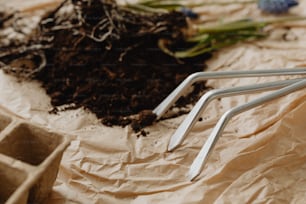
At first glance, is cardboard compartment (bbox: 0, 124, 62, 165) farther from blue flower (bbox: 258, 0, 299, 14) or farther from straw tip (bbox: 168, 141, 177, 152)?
blue flower (bbox: 258, 0, 299, 14)

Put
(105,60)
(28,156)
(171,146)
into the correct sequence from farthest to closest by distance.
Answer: (105,60) < (171,146) < (28,156)

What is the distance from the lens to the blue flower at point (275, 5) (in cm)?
141

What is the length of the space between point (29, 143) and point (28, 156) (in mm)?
27

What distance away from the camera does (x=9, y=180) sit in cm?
80

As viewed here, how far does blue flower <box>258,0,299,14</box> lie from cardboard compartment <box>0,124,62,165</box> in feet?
2.70

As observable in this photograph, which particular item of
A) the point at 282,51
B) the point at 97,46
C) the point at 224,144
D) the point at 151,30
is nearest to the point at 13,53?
the point at 97,46

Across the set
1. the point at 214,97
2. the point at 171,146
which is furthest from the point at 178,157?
the point at 214,97

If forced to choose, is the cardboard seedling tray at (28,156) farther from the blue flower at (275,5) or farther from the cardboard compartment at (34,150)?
the blue flower at (275,5)

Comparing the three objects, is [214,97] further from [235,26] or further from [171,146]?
[235,26]

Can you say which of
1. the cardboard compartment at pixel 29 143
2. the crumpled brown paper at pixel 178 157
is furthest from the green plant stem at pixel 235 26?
the cardboard compartment at pixel 29 143

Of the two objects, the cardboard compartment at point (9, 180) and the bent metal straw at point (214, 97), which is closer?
the cardboard compartment at point (9, 180)

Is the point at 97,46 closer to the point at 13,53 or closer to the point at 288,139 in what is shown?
the point at 13,53

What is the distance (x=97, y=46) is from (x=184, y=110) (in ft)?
0.94

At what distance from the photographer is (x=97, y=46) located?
1.23 meters
